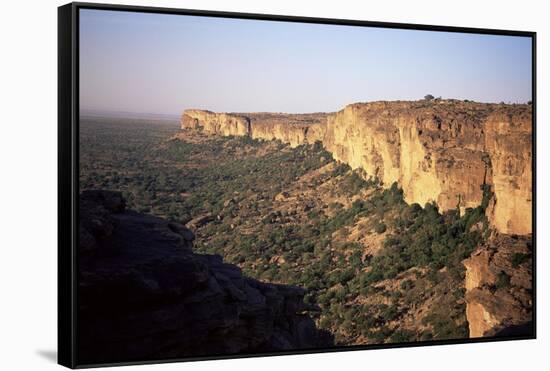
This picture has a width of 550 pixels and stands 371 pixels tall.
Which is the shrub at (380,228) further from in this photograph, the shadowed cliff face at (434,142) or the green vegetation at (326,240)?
the shadowed cliff face at (434,142)

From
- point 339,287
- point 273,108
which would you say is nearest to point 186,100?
point 273,108

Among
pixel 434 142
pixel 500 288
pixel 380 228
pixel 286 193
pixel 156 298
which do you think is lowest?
pixel 500 288

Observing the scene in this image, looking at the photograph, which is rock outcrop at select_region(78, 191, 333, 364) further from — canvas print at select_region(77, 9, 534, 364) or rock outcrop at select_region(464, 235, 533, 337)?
rock outcrop at select_region(464, 235, 533, 337)

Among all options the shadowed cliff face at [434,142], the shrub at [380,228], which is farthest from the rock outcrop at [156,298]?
the shrub at [380,228]

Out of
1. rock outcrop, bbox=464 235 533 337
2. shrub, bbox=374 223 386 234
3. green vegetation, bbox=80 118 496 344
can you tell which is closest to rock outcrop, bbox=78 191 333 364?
green vegetation, bbox=80 118 496 344

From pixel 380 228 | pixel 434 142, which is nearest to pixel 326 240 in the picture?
pixel 380 228

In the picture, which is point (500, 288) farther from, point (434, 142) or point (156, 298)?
point (156, 298)
